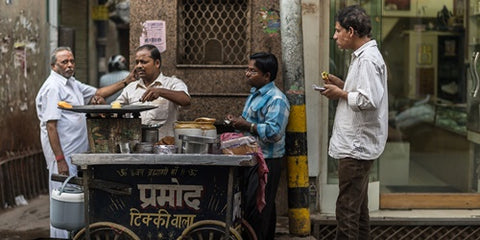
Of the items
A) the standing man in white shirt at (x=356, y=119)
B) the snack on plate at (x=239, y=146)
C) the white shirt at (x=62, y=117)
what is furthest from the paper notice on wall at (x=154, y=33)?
the standing man in white shirt at (x=356, y=119)

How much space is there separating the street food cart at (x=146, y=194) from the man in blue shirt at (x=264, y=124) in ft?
1.65

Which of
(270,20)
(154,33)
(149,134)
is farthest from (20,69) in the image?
(149,134)

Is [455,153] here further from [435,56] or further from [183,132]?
[183,132]

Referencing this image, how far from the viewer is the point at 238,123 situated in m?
5.70

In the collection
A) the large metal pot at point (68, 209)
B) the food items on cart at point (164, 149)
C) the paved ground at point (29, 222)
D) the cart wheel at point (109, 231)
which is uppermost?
the food items on cart at point (164, 149)

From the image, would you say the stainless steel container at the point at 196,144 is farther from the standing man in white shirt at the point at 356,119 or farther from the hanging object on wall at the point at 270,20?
the hanging object on wall at the point at 270,20

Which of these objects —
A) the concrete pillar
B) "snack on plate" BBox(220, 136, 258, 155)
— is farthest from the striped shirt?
"snack on plate" BBox(220, 136, 258, 155)

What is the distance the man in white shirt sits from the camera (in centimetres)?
598

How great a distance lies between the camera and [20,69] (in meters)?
9.48

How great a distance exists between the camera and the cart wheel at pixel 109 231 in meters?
5.31

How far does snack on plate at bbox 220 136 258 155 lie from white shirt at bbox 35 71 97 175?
67.2 inches

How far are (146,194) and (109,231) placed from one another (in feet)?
1.25

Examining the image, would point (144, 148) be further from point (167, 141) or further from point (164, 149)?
point (167, 141)

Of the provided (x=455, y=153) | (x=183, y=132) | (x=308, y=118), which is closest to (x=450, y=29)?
(x=455, y=153)
